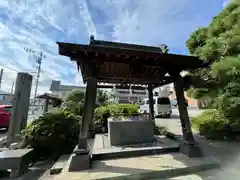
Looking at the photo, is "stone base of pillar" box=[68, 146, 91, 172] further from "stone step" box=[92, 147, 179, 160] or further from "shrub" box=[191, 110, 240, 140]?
"shrub" box=[191, 110, 240, 140]

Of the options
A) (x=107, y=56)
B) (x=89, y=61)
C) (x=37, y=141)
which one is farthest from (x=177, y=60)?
(x=37, y=141)

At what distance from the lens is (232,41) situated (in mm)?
3018

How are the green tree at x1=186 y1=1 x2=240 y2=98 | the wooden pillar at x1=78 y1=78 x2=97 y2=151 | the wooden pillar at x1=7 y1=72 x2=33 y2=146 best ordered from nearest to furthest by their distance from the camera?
the wooden pillar at x1=78 y1=78 x2=97 y2=151 → the green tree at x1=186 y1=1 x2=240 y2=98 → the wooden pillar at x1=7 y1=72 x2=33 y2=146

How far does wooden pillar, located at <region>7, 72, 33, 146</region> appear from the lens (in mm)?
4289

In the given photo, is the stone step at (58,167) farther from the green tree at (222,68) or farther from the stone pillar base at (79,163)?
the green tree at (222,68)

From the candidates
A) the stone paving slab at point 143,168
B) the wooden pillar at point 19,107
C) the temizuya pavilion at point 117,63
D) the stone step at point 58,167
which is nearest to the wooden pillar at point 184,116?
the temizuya pavilion at point 117,63

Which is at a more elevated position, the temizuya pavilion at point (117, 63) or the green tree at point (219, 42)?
the green tree at point (219, 42)

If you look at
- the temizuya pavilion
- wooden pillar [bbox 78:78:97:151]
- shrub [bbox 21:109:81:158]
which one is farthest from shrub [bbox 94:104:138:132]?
wooden pillar [bbox 78:78:97:151]

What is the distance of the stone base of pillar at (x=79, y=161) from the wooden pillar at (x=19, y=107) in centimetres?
264

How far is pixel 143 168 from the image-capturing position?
2.85 metres

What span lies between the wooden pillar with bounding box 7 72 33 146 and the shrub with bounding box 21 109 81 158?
0.51 m

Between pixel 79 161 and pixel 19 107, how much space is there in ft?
9.94

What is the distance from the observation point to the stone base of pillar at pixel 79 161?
285 cm

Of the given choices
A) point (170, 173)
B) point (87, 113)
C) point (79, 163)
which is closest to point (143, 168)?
point (170, 173)
